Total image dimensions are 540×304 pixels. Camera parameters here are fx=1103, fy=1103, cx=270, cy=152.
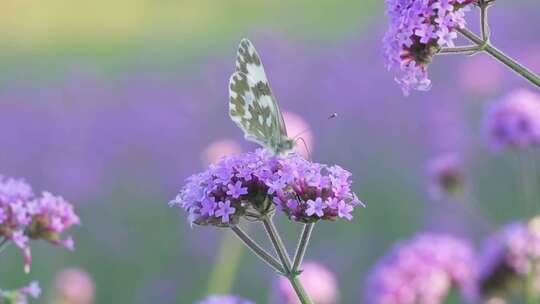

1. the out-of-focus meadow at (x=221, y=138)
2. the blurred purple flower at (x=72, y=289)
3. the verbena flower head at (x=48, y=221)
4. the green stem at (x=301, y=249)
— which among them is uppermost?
the out-of-focus meadow at (x=221, y=138)

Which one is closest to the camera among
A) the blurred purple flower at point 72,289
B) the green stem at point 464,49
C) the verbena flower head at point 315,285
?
the green stem at point 464,49

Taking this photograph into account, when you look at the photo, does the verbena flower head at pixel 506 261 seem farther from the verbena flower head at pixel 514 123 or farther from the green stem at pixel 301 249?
the green stem at pixel 301 249

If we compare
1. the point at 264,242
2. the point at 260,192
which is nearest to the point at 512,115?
the point at 260,192

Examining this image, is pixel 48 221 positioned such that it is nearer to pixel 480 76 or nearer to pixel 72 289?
pixel 72 289

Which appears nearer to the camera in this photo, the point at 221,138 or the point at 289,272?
the point at 289,272

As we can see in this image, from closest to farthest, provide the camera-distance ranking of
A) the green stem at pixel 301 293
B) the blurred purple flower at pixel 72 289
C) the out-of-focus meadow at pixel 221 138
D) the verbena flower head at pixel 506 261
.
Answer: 1. the green stem at pixel 301 293
2. the verbena flower head at pixel 506 261
3. the blurred purple flower at pixel 72 289
4. the out-of-focus meadow at pixel 221 138

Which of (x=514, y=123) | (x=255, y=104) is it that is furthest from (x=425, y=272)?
(x=255, y=104)

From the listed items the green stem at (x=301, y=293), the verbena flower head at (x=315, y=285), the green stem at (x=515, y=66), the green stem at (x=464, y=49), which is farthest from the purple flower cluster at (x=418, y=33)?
the verbena flower head at (x=315, y=285)
